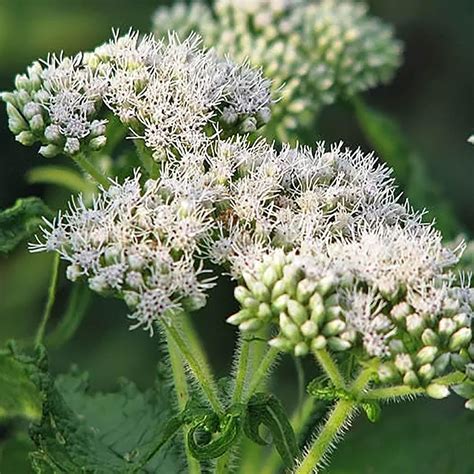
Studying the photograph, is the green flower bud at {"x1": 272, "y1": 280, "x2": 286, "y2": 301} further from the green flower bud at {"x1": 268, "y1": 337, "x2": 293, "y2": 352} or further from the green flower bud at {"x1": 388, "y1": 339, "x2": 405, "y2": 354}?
the green flower bud at {"x1": 388, "y1": 339, "x2": 405, "y2": 354}

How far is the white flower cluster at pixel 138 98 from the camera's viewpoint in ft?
13.0

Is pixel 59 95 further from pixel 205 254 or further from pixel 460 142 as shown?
pixel 460 142

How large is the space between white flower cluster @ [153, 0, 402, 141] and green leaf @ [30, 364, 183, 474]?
148cm

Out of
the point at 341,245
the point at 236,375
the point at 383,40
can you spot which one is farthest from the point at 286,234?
the point at 383,40

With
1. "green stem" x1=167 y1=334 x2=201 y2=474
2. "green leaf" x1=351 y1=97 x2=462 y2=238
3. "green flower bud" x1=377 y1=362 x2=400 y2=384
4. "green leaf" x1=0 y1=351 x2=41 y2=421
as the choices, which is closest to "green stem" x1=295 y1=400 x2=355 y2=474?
"green flower bud" x1=377 y1=362 x2=400 y2=384

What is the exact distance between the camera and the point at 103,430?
4.31 metres

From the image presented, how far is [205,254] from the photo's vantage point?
3.65 metres

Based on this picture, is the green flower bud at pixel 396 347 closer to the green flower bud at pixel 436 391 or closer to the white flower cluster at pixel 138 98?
the green flower bud at pixel 436 391

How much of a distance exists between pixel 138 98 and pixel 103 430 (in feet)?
4.13

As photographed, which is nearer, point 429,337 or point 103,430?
point 429,337

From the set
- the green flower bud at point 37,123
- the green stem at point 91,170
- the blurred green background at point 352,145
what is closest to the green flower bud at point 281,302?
the green stem at point 91,170

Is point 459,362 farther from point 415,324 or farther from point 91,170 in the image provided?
point 91,170

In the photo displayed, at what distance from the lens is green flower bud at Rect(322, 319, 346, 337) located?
11.1 feet

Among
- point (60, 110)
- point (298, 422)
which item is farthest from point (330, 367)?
point (60, 110)
